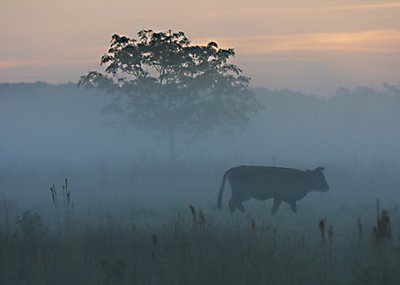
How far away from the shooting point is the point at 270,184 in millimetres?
20969

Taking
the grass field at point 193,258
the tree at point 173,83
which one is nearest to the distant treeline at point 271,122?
the tree at point 173,83

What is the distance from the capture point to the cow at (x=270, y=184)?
20734 mm

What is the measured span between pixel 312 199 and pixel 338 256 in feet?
43.0

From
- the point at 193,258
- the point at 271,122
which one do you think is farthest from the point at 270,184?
the point at 271,122

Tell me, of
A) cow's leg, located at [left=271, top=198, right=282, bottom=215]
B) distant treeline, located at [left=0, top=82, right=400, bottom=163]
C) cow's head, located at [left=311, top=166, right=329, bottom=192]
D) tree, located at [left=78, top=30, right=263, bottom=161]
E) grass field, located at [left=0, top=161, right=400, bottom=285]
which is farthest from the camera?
distant treeline, located at [left=0, top=82, right=400, bottom=163]

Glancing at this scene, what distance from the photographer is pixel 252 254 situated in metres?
9.42

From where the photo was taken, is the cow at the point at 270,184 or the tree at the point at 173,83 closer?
the cow at the point at 270,184

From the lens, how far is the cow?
20734 millimetres

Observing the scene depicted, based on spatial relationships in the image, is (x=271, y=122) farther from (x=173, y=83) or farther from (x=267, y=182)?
(x=267, y=182)

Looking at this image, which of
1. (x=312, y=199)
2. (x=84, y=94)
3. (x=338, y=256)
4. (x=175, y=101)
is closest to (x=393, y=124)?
(x=84, y=94)

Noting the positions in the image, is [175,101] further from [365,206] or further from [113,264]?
[113,264]

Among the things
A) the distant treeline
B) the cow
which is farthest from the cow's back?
the distant treeline

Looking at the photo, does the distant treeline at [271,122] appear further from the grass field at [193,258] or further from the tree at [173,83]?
the grass field at [193,258]

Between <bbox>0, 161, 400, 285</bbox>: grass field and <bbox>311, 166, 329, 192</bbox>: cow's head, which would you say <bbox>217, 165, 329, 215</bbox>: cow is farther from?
<bbox>0, 161, 400, 285</bbox>: grass field
